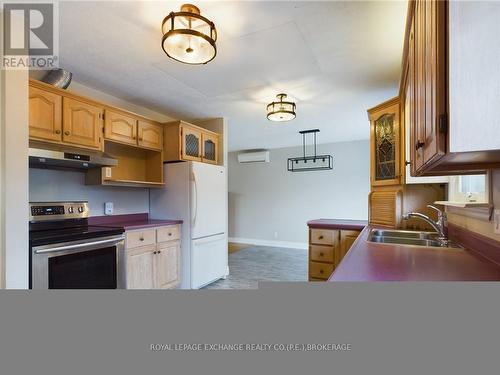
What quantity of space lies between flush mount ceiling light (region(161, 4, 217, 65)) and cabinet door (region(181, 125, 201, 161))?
142 cm

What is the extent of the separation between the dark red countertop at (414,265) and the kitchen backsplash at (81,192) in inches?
100

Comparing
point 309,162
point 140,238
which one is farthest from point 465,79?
point 309,162

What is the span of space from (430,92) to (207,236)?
2.82 metres

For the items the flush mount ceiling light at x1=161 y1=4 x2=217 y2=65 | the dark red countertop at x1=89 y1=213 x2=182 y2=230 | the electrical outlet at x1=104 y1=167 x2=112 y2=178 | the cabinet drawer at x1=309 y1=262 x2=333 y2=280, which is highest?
the flush mount ceiling light at x1=161 y1=4 x2=217 y2=65

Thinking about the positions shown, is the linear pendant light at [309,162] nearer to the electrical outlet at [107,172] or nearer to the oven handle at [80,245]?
the electrical outlet at [107,172]

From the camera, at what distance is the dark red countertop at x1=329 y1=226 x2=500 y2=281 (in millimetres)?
964

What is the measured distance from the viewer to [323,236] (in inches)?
117

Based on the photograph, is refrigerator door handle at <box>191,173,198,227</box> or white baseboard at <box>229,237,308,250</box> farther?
white baseboard at <box>229,237,308,250</box>

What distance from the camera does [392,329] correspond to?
0.38 m

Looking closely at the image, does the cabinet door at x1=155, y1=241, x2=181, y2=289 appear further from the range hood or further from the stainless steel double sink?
the stainless steel double sink

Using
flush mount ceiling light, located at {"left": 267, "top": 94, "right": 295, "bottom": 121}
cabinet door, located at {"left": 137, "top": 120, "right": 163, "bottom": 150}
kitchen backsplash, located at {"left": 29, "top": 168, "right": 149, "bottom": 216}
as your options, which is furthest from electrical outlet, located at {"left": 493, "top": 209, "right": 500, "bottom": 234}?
kitchen backsplash, located at {"left": 29, "top": 168, "right": 149, "bottom": 216}

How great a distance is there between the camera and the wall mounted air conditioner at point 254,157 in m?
6.14

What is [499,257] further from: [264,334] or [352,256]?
[264,334]

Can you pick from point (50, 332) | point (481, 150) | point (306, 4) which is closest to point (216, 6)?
point (306, 4)
